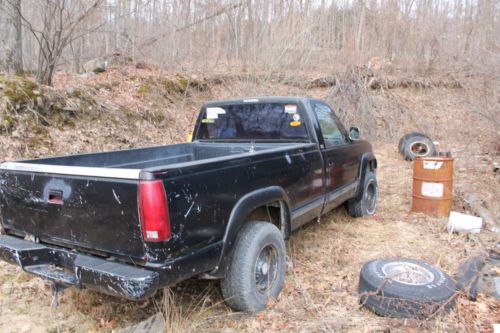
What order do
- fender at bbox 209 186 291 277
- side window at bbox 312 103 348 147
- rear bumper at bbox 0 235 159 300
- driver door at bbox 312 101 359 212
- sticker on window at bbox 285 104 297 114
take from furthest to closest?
1. side window at bbox 312 103 348 147
2. driver door at bbox 312 101 359 212
3. sticker on window at bbox 285 104 297 114
4. fender at bbox 209 186 291 277
5. rear bumper at bbox 0 235 159 300

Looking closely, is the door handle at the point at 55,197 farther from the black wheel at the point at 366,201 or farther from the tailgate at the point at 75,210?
the black wheel at the point at 366,201

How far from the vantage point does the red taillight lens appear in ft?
7.91

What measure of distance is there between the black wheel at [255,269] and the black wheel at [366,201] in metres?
2.64

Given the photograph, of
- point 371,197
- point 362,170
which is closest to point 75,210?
point 362,170

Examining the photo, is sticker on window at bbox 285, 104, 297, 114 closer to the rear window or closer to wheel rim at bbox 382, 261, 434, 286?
the rear window

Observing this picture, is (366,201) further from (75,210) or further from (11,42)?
(11,42)

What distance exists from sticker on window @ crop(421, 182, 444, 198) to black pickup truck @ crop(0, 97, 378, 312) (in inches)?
89.9

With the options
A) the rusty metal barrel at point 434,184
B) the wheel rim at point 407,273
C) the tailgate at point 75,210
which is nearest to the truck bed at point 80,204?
the tailgate at point 75,210

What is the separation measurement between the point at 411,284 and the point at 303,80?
12312mm

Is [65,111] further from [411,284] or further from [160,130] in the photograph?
[411,284]

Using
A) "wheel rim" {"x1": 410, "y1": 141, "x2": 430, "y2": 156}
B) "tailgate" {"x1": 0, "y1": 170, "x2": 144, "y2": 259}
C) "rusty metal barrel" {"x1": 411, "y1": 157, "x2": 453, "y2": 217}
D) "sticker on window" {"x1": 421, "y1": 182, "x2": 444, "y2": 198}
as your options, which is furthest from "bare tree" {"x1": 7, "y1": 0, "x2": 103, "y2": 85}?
"wheel rim" {"x1": 410, "y1": 141, "x2": 430, "y2": 156}

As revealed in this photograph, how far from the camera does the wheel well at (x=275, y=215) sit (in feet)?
11.9

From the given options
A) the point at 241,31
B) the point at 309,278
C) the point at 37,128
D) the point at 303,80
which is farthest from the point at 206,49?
the point at 309,278

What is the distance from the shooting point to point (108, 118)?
8.78m
